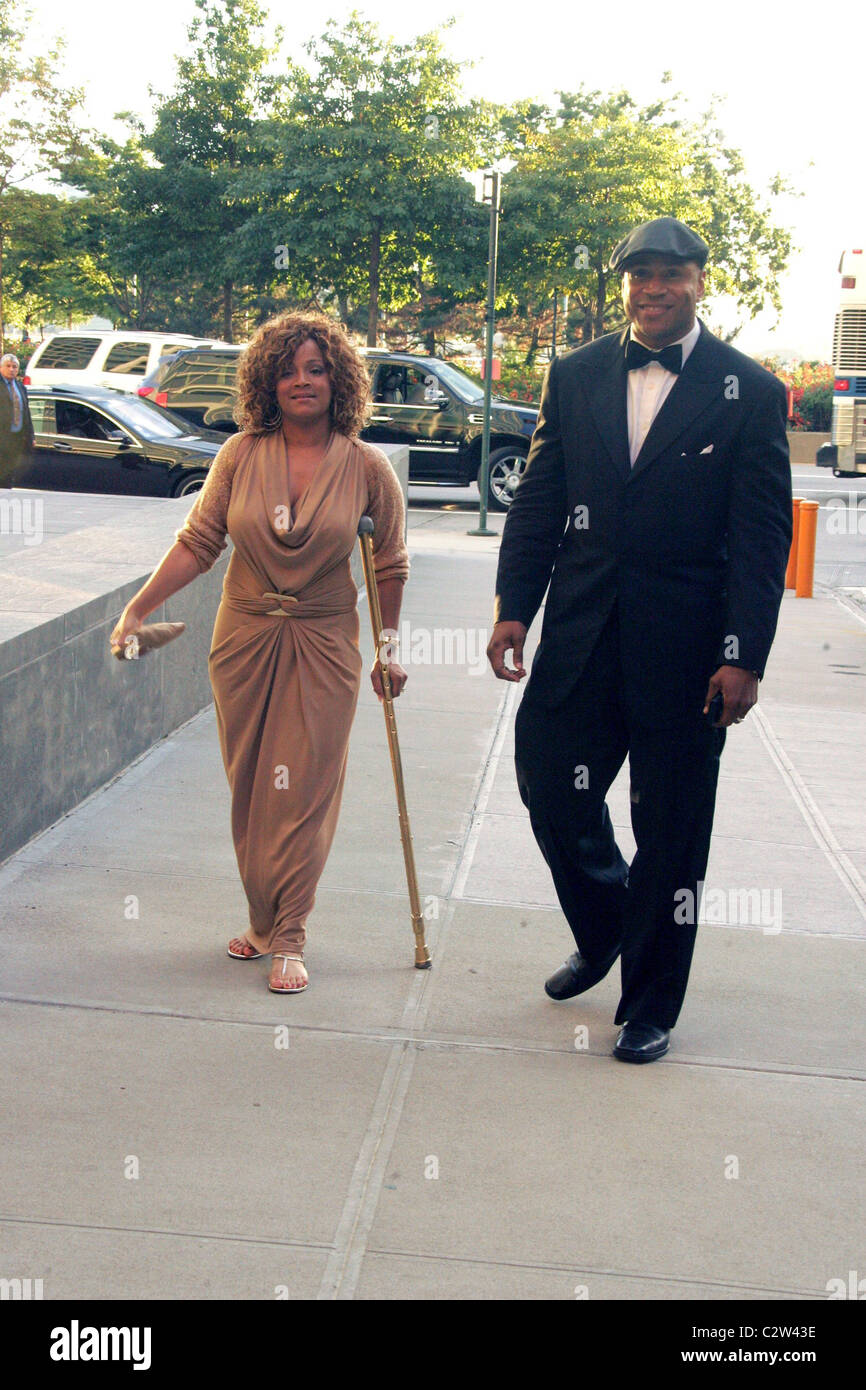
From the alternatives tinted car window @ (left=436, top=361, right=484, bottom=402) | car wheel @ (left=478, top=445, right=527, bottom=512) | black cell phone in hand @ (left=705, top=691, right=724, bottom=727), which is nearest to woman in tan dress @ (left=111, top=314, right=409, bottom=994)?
black cell phone in hand @ (left=705, top=691, right=724, bottom=727)

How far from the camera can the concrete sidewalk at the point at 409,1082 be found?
3.10m

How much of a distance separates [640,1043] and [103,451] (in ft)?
42.6

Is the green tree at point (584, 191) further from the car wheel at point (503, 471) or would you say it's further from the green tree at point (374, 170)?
the car wheel at point (503, 471)

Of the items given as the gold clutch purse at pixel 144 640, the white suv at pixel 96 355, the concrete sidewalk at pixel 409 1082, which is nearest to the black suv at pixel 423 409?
the white suv at pixel 96 355

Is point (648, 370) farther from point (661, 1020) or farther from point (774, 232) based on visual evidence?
point (774, 232)

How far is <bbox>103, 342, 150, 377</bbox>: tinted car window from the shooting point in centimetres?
2412

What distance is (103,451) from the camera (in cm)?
1602

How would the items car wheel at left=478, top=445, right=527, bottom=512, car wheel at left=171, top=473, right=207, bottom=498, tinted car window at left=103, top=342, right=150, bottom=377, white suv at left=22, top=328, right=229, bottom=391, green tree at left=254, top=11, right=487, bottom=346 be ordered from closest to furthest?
car wheel at left=171, top=473, right=207, bottom=498 → car wheel at left=478, top=445, right=527, bottom=512 → white suv at left=22, top=328, right=229, bottom=391 → tinted car window at left=103, top=342, right=150, bottom=377 → green tree at left=254, top=11, right=487, bottom=346

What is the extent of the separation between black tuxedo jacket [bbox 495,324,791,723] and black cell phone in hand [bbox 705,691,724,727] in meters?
0.06

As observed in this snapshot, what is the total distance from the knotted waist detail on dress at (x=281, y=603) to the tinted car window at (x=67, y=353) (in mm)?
20837

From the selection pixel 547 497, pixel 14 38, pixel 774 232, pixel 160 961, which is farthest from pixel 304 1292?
pixel 774 232

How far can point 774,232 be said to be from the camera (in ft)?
155

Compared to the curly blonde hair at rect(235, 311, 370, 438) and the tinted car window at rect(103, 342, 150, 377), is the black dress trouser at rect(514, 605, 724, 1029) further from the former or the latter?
the tinted car window at rect(103, 342, 150, 377)

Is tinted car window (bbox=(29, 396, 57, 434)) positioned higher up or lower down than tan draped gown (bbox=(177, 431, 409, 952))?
higher up
